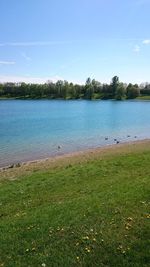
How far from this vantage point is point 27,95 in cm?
19625

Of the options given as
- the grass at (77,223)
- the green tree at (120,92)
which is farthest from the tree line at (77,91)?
the grass at (77,223)

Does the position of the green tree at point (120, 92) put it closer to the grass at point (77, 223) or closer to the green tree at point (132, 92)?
the green tree at point (132, 92)

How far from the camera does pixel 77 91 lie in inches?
7234

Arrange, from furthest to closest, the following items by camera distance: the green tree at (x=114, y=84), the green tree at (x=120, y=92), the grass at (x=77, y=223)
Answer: the green tree at (x=114, y=84) → the green tree at (x=120, y=92) → the grass at (x=77, y=223)

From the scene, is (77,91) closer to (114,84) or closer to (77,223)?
(114,84)

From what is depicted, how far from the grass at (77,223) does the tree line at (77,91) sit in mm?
165101

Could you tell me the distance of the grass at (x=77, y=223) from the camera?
7.40 m

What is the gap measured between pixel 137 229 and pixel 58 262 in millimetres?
2573

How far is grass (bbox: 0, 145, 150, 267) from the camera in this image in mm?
7398

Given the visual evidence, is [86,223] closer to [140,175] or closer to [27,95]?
[140,175]

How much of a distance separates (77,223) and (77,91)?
581 feet

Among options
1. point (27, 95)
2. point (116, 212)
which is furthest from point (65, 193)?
point (27, 95)

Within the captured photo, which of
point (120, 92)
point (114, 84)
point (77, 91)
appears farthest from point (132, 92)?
point (77, 91)

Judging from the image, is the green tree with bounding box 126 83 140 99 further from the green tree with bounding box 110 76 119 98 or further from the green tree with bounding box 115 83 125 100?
the green tree with bounding box 110 76 119 98
